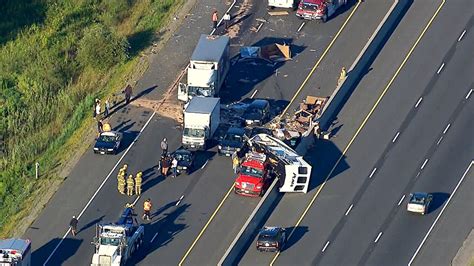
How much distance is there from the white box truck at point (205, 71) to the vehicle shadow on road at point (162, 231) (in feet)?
41.4

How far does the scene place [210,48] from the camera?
12912cm

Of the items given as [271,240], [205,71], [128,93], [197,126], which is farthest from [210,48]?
[271,240]

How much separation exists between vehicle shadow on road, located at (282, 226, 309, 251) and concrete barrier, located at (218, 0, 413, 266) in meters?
2.22

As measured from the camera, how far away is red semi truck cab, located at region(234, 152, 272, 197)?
117 meters

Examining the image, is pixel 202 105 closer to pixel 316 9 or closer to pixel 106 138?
pixel 106 138

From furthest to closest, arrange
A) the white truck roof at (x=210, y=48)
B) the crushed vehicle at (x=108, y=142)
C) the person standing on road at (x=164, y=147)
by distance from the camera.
Answer: the white truck roof at (x=210, y=48) → the crushed vehicle at (x=108, y=142) → the person standing on road at (x=164, y=147)

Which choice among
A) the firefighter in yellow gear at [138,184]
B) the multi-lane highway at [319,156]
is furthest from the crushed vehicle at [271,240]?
the firefighter in yellow gear at [138,184]

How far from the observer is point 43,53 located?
137m

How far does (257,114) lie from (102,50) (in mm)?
16393

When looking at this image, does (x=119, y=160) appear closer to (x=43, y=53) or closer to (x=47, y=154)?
(x=47, y=154)

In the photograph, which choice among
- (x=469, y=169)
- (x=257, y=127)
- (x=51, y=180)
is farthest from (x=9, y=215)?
(x=469, y=169)

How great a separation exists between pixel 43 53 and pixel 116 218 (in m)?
25.2

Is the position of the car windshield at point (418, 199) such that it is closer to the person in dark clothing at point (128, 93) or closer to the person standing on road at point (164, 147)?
the person standing on road at point (164, 147)

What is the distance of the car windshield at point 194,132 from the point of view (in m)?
122
